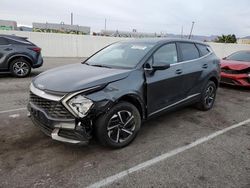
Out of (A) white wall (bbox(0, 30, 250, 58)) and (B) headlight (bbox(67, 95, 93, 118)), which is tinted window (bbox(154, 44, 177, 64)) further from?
(A) white wall (bbox(0, 30, 250, 58))

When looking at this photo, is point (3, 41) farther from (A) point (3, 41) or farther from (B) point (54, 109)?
(B) point (54, 109)

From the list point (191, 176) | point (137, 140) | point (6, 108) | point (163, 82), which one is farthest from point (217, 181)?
point (6, 108)

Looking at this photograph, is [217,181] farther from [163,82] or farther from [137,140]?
[163,82]

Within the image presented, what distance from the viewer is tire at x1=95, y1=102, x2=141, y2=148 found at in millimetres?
3055

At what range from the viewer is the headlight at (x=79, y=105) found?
2.85 m

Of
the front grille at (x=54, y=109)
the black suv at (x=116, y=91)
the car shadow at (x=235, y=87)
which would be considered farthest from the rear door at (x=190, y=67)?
the car shadow at (x=235, y=87)

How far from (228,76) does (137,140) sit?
17.3 ft

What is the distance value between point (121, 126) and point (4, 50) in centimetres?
666

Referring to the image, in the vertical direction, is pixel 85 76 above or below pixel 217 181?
above

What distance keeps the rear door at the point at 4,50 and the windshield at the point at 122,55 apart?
503 centimetres

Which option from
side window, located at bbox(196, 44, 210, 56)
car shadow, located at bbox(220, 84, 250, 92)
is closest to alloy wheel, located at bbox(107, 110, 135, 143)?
side window, located at bbox(196, 44, 210, 56)

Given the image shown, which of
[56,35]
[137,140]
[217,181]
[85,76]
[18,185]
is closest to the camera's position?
[18,185]

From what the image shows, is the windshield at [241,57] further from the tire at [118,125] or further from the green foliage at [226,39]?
the green foliage at [226,39]

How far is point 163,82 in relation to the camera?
3.85 metres
